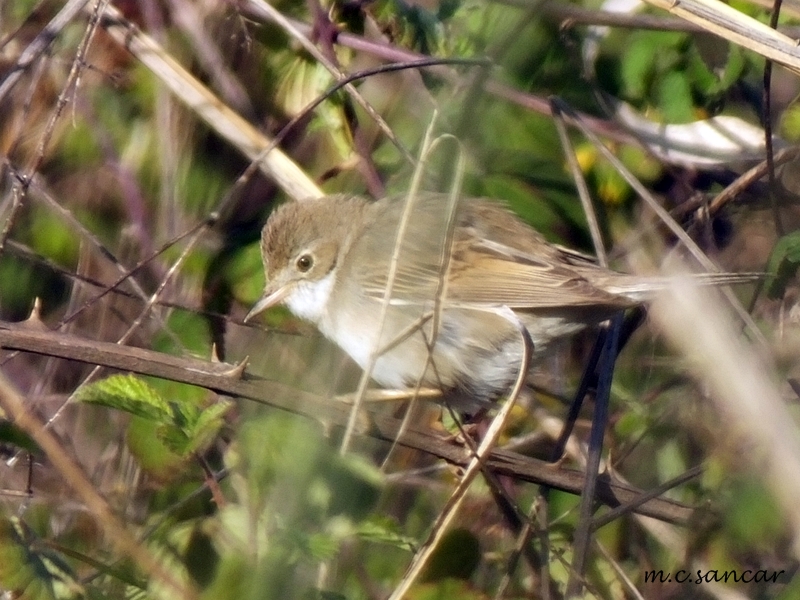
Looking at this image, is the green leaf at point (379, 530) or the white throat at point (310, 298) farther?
the white throat at point (310, 298)

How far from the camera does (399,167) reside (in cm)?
328

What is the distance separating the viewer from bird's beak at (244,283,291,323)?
3.15 m

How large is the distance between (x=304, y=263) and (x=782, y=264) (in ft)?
4.95

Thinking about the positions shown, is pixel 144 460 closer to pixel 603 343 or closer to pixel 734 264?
pixel 603 343

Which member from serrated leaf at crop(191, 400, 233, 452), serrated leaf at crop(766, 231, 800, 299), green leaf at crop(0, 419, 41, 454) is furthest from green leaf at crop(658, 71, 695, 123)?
green leaf at crop(0, 419, 41, 454)

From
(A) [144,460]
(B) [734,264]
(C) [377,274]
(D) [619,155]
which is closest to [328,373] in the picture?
(A) [144,460]

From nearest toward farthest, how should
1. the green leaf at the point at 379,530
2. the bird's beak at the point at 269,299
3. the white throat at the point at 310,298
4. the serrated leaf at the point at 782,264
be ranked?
the green leaf at the point at 379,530 < the serrated leaf at the point at 782,264 < the bird's beak at the point at 269,299 < the white throat at the point at 310,298

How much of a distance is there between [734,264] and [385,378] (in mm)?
1379

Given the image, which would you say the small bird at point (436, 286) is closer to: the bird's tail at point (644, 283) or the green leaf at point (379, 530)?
the bird's tail at point (644, 283)

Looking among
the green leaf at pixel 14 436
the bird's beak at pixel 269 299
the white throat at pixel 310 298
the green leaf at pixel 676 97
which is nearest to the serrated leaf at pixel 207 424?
the green leaf at pixel 14 436

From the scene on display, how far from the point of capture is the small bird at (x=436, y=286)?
9.51ft

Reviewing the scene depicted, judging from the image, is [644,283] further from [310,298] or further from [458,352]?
[310,298]

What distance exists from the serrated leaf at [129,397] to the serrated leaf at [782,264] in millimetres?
1349

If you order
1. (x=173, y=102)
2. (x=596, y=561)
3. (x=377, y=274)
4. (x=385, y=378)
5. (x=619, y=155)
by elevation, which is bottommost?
(x=596, y=561)
